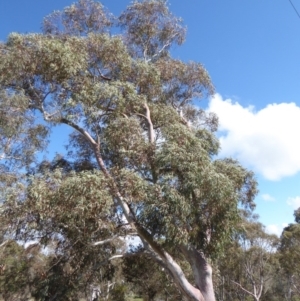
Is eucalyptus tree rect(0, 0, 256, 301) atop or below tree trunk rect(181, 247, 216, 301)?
atop

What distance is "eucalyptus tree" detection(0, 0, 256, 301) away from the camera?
22.5ft

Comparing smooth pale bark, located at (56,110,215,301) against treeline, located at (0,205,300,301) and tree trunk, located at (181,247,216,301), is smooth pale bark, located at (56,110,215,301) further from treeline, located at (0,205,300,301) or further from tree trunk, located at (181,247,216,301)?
treeline, located at (0,205,300,301)

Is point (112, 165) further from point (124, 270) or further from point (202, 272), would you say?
point (124, 270)

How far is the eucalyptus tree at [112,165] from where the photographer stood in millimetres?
6859

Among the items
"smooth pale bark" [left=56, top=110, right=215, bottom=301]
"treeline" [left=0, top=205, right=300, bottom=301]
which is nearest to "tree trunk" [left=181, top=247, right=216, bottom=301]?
"smooth pale bark" [left=56, top=110, right=215, bottom=301]

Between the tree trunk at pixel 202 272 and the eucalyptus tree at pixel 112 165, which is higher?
the eucalyptus tree at pixel 112 165

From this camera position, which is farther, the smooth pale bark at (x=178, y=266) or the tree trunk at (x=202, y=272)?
the tree trunk at (x=202, y=272)

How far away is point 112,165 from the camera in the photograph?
888 centimetres

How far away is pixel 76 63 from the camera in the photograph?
8.71m

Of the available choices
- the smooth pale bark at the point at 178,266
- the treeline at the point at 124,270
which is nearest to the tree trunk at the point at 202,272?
the smooth pale bark at the point at 178,266

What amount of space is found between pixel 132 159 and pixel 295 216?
21.4m

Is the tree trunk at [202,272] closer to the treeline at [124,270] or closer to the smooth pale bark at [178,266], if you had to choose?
the smooth pale bark at [178,266]

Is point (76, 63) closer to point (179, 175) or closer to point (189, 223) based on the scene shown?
point (179, 175)

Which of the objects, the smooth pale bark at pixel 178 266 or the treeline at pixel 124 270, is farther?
the treeline at pixel 124 270
